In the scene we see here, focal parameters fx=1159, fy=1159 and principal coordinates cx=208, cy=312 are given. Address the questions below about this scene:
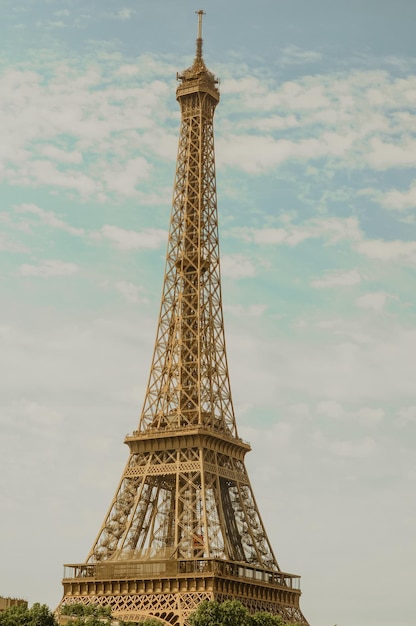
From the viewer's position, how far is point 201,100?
126625 mm

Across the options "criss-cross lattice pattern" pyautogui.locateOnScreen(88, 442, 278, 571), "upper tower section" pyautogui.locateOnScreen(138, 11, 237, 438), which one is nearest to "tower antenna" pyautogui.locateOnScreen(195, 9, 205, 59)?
"upper tower section" pyautogui.locateOnScreen(138, 11, 237, 438)

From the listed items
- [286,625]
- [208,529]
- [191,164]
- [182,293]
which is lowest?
[286,625]

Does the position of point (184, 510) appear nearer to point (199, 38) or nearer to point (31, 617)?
point (31, 617)

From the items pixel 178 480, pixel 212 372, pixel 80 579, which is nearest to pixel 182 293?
pixel 212 372

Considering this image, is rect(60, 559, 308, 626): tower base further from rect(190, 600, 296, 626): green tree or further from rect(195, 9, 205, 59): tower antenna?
rect(195, 9, 205, 59): tower antenna

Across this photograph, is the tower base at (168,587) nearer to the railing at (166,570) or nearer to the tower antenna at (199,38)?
the railing at (166,570)

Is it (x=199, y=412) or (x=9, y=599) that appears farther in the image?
(x=199, y=412)

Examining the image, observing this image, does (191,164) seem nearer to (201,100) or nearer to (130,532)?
(201,100)

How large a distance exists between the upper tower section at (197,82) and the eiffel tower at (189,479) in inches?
5.4

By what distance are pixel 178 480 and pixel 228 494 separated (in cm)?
753

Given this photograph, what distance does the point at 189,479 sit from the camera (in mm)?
108812

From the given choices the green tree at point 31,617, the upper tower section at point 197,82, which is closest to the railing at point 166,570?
the green tree at point 31,617

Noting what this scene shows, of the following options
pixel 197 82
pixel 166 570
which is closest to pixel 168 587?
pixel 166 570

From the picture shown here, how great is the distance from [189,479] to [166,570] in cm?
955
